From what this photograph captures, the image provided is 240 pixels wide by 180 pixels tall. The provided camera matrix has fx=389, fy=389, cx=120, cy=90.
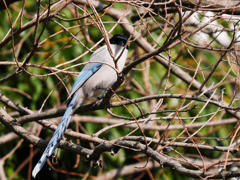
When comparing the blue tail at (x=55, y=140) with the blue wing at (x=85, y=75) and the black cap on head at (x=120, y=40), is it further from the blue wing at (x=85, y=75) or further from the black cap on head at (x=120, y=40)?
the black cap on head at (x=120, y=40)

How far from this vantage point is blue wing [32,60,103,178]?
2842 mm

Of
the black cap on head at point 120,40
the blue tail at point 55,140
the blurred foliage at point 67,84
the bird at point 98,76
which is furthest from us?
the blurred foliage at point 67,84

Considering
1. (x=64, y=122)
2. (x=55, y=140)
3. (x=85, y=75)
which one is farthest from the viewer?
(x=85, y=75)

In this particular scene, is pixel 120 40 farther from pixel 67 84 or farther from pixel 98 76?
pixel 67 84

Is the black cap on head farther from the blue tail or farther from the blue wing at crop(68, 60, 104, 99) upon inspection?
the blue tail

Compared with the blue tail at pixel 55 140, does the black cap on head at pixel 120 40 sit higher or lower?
higher

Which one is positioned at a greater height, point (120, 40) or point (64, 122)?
point (120, 40)

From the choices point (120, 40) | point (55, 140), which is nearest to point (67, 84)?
point (120, 40)

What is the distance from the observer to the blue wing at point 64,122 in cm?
284

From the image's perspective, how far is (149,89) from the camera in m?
4.40

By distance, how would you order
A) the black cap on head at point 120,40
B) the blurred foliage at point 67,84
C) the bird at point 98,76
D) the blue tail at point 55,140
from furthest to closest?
the blurred foliage at point 67,84 < the black cap on head at point 120,40 < the bird at point 98,76 < the blue tail at point 55,140

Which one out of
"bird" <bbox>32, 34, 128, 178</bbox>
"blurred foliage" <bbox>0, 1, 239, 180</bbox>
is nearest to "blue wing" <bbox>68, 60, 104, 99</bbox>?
"bird" <bbox>32, 34, 128, 178</bbox>

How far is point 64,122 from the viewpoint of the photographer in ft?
9.90

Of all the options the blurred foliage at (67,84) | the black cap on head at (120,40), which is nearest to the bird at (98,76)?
the black cap on head at (120,40)
